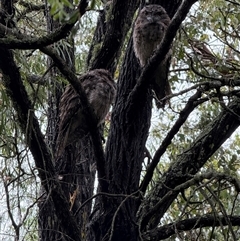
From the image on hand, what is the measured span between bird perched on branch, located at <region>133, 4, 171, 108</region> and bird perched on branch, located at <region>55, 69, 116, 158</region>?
0.31 metres

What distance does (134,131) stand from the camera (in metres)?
3.66

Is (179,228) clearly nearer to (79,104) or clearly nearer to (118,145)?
(118,145)

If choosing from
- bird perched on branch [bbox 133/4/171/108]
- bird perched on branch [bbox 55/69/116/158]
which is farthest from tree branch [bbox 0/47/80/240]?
bird perched on branch [bbox 133/4/171/108]

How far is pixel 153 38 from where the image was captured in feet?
14.1

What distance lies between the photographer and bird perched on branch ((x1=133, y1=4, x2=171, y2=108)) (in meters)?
4.02

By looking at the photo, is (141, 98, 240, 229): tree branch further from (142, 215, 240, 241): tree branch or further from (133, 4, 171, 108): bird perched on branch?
(133, 4, 171, 108): bird perched on branch

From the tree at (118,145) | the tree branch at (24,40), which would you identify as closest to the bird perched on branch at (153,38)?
the tree at (118,145)

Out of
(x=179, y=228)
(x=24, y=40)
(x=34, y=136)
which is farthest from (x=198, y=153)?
(x=24, y=40)

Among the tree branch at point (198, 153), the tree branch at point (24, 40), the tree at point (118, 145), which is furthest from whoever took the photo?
the tree branch at point (198, 153)

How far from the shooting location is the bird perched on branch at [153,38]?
4016 millimetres

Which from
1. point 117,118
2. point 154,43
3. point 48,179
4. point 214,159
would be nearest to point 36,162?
point 48,179

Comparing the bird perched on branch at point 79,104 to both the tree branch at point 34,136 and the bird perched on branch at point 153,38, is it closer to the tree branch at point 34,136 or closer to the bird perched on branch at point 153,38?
the bird perched on branch at point 153,38

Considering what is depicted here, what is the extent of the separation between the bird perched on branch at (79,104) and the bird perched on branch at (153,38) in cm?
31

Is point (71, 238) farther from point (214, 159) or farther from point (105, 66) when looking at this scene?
point (214, 159)
